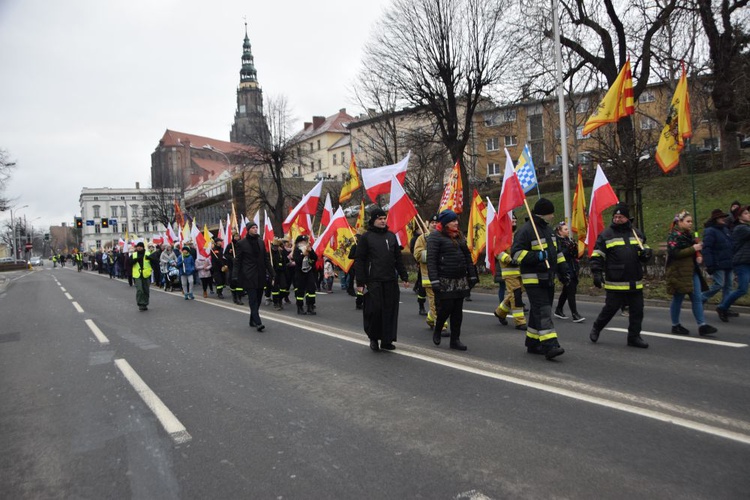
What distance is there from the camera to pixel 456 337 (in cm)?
739

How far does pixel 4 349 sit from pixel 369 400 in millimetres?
7240

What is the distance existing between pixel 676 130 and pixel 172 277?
705 inches

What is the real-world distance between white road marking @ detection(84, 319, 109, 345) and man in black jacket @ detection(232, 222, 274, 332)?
2484 millimetres

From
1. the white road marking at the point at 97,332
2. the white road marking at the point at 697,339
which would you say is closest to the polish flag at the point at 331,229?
the white road marking at the point at 97,332

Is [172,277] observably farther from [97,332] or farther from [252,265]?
[252,265]

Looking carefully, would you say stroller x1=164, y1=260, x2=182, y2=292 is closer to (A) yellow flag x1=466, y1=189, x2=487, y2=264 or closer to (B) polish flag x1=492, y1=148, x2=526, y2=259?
(A) yellow flag x1=466, y1=189, x2=487, y2=264

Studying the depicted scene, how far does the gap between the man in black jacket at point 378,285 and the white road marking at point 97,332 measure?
483 cm

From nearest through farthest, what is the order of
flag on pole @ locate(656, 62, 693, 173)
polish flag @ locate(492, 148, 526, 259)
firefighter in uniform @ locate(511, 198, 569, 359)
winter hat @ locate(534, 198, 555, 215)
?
firefighter in uniform @ locate(511, 198, 569, 359) → winter hat @ locate(534, 198, 555, 215) → polish flag @ locate(492, 148, 526, 259) → flag on pole @ locate(656, 62, 693, 173)

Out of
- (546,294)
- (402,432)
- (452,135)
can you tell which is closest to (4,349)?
(402,432)

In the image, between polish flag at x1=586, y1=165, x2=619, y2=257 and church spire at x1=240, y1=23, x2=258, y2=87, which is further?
church spire at x1=240, y1=23, x2=258, y2=87

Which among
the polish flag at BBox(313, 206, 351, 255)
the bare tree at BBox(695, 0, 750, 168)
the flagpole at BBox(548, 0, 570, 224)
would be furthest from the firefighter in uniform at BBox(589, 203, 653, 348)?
the bare tree at BBox(695, 0, 750, 168)

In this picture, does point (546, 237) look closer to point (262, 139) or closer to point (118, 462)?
point (118, 462)

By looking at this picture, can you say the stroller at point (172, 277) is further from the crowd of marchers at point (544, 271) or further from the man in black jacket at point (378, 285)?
the man in black jacket at point (378, 285)

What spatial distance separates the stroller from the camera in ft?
67.4
